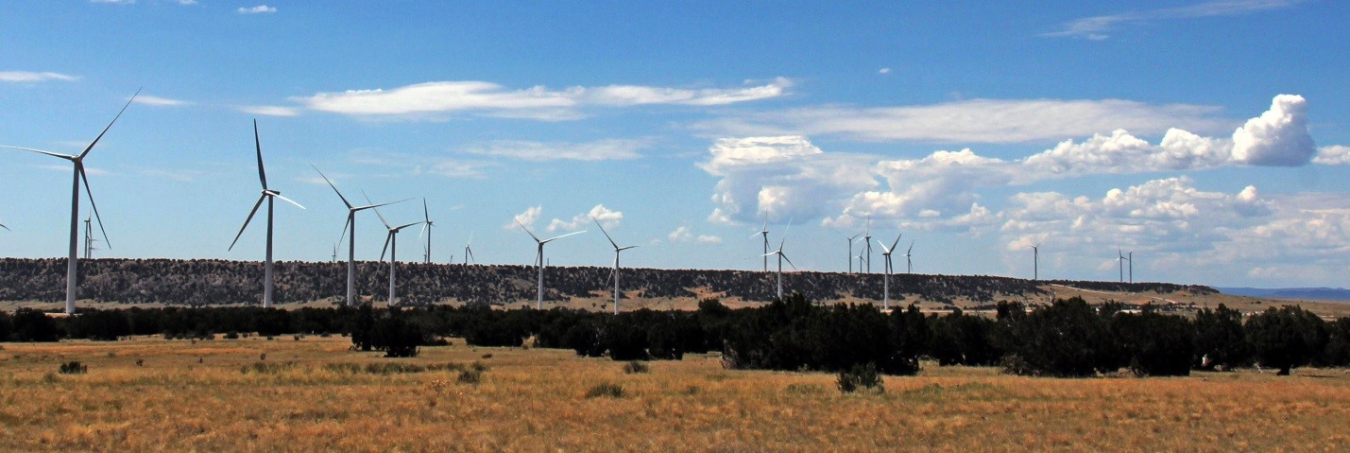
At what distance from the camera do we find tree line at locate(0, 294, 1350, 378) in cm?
4781

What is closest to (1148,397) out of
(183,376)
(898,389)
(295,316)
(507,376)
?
(898,389)

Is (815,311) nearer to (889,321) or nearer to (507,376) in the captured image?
(889,321)

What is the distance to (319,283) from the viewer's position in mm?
165750

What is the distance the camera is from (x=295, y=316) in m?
89.8

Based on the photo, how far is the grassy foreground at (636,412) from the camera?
2433cm

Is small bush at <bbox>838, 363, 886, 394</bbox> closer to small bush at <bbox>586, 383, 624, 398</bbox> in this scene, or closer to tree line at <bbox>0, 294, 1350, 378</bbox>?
small bush at <bbox>586, 383, 624, 398</bbox>

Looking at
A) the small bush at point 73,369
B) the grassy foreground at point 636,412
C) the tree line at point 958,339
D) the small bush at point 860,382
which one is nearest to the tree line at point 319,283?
the tree line at point 958,339

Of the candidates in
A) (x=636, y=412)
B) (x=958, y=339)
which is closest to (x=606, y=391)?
(x=636, y=412)

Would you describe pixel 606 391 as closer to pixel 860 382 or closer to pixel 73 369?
pixel 860 382

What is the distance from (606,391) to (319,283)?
138 m

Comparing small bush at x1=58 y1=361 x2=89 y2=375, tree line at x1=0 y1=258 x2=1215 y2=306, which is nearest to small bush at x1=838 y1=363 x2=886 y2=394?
small bush at x1=58 y1=361 x2=89 y2=375

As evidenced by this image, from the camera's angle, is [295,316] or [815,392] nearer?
[815,392]

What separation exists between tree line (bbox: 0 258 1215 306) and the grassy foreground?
120299 mm

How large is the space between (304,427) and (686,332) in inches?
1509
